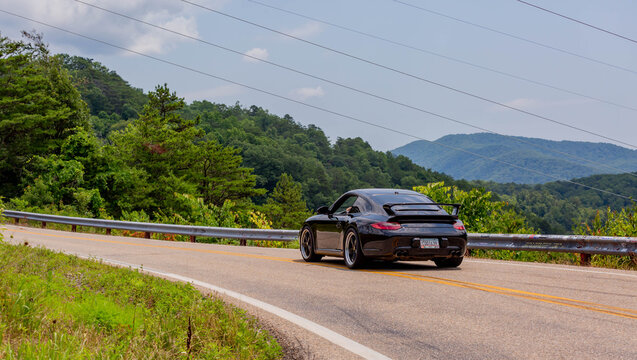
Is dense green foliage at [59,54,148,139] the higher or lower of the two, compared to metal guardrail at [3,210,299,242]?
higher

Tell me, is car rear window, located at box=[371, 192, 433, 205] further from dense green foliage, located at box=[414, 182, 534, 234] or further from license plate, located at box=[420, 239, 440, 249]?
dense green foliage, located at box=[414, 182, 534, 234]

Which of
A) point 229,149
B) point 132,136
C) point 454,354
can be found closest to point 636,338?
point 454,354

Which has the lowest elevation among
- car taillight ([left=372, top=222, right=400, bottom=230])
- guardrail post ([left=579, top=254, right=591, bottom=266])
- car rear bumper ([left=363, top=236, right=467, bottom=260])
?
guardrail post ([left=579, top=254, right=591, bottom=266])

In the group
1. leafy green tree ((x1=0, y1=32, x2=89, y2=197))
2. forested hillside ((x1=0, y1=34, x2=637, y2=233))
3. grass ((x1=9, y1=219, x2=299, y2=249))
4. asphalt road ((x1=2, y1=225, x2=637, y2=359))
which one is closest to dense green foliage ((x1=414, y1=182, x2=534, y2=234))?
asphalt road ((x1=2, y1=225, x2=637, y2=359))

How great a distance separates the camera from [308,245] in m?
12.3

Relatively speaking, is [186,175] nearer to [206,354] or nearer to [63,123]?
[63,123]

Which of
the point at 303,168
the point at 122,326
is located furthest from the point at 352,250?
the point at 303,168

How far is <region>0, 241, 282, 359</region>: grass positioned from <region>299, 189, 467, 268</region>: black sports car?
358 centimetres

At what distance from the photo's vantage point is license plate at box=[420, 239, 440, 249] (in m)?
9.98

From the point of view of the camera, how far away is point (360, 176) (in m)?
187

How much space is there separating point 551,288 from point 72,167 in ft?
146

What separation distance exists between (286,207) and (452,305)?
3999 inches

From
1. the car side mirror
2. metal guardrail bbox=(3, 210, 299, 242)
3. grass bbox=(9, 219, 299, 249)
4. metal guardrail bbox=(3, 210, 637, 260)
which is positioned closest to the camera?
metal guardrail bbox=(3, 210, 637, 260)

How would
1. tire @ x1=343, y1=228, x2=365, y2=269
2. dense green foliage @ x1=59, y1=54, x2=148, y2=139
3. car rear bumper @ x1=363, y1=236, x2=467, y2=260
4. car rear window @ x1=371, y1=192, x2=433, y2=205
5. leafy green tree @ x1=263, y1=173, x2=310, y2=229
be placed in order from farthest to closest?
dense green foliage @ x1=59, y1=54, x2=148, y2=139 → leafy green tree @ x1=263, y1=173, x2=310, y2=229 → car rear window @ x1=371, y1=192, x2=433, y2=205 → tire @ x1=343, y1=228, x2=365, y2=269 → car rear bumper @ x1=363, y1=236, x2=467, y2=260
